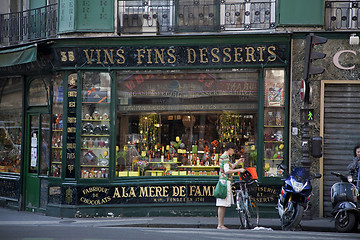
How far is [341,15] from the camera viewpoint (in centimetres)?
1350

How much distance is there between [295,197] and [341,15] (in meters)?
4.73

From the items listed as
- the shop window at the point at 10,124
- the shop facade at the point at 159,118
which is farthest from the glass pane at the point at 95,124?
the shop window at the point at 10,124

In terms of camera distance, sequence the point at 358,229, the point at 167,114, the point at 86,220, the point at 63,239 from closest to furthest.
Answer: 1. the point at 63,239
2. the point at 358,229
3. the point at 86,220
4. the point at 167,114

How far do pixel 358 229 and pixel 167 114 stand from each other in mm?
5069

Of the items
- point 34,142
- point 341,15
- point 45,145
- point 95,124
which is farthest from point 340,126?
point 34,142

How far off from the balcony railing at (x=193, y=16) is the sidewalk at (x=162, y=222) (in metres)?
4.37

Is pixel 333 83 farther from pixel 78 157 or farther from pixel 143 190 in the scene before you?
pixel 78 157

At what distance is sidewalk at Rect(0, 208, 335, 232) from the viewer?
12.4 m

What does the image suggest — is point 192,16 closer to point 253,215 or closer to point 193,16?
point 193,16

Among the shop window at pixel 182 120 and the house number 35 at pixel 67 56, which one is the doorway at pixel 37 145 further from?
the shop window at pixel 182 120

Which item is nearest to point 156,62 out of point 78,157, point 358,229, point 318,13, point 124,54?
point 124,54

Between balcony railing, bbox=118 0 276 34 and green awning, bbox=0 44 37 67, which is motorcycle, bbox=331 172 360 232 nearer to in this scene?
balcony railing, bbox=118 0 276 34

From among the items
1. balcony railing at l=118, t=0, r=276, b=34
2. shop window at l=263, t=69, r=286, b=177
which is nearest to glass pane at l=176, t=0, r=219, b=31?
balcony railing at l=118, t=0, r=276, b=34

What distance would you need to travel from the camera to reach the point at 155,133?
14.1 metres
